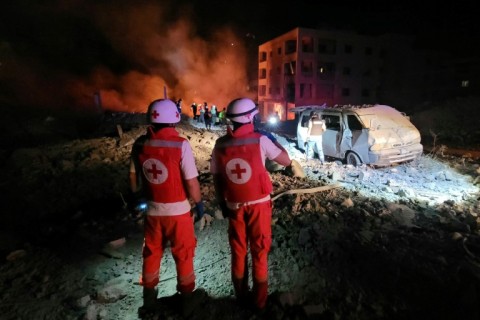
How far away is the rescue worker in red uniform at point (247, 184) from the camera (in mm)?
2929

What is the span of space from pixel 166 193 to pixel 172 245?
0.50m

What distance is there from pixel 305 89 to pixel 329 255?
29858mm

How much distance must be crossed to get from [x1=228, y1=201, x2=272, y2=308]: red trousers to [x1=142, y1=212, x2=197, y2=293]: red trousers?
416mm

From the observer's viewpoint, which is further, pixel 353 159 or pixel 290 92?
pixel 290 92

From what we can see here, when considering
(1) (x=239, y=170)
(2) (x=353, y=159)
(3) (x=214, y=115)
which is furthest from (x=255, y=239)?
(3) (x=214, y=115)

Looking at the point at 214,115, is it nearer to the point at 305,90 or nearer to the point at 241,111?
the point at 305,90

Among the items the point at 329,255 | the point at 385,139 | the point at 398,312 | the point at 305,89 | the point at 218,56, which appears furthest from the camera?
the point at 218,56

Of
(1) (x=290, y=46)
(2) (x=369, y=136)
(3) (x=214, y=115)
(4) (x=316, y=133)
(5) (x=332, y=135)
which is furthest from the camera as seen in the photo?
(1) (x=290, y=46)

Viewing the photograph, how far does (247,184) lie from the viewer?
293 cm

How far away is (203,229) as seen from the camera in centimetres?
473

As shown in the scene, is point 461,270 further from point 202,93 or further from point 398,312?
point 202,93

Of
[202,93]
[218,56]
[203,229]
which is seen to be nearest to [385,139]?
[203,229]

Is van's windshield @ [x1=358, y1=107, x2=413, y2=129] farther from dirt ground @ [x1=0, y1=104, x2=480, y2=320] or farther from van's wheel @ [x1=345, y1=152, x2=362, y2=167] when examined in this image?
dirt ground @ [x1=0, y1=104, x2=480, y2=320]

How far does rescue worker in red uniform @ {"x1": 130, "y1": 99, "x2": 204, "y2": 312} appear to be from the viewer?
9.64 feet
